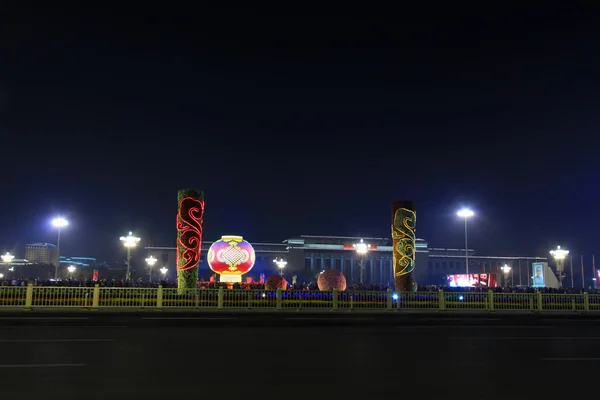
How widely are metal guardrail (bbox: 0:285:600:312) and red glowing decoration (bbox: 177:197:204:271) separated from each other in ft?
10.6

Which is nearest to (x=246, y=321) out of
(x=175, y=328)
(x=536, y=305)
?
(x=175, y=328)

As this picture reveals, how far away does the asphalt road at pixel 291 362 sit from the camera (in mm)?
7094

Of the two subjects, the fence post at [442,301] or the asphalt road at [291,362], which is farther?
the fence post at [442,301]

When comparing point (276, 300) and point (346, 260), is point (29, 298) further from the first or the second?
point (346, 260)

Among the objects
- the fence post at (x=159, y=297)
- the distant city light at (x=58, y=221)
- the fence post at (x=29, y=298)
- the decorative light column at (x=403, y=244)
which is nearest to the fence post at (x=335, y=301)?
the decorative light column at (x=403, y=244)

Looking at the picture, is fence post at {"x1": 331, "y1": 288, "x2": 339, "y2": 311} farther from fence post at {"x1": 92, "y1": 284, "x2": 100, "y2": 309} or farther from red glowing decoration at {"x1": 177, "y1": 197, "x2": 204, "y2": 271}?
fence post at {"x1": 92, "y1": 284, "x2": 100, "y2": 309}

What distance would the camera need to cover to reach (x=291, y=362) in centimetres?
926

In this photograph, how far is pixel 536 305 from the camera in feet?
86.6

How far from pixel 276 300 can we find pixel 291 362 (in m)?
15.1

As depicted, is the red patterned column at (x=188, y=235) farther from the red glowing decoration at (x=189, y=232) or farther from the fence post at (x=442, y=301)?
the fence post at (x=442, y=301)

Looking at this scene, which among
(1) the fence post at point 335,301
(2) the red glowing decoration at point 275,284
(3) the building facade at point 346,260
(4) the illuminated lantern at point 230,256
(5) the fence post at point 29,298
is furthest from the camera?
(3) the building facade at point 346,260

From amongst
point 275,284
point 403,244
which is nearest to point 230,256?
point 275,284

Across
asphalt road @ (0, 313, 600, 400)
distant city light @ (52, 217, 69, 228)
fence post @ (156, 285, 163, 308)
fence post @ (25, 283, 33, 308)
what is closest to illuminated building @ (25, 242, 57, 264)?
distant city light @ (52, 217, 69, 228)

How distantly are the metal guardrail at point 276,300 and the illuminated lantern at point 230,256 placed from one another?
9034 millimetres
